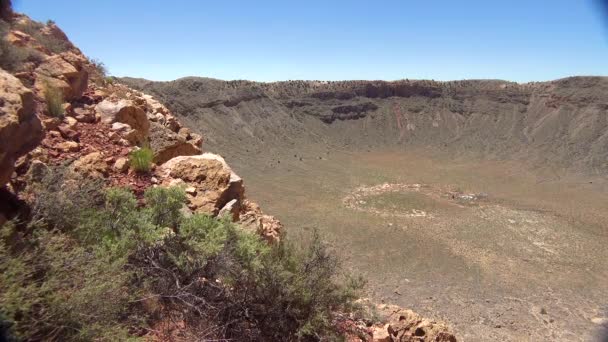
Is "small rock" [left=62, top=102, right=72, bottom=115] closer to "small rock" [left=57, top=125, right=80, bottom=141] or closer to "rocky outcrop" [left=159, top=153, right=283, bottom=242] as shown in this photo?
"small rock" [left=57, top=125, right=80, bottom=141]

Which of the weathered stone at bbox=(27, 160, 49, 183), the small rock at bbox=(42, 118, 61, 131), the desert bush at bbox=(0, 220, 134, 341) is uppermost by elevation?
the small rock at bbox=(42, 118, 61, 131)

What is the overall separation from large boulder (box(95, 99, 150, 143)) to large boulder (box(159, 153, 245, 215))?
1.24 metres

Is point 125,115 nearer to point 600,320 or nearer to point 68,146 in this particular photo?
point 68,146

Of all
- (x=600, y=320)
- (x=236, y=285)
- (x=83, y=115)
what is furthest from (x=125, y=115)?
(x=600, y=320)

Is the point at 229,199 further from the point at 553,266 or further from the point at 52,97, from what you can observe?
the point at 553,266

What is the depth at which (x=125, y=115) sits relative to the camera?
853cm

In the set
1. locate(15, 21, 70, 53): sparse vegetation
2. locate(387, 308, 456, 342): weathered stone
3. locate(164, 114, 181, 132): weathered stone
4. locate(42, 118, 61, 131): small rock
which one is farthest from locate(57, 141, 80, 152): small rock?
locate(387, 308, 456, 342): weathered stone

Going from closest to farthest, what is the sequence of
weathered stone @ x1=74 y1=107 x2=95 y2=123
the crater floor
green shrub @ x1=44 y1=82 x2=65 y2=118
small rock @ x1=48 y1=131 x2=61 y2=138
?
small rock @ x1=48 y1=131 x2=61 y2=138, green shrub @ x1=44 y1=82 x2=65 y2=118, weathered stone @ x1=74 y1=107 x2=95 y2=123, the crater floor

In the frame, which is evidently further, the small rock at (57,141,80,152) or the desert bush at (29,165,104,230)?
the small rock at (57,141,80,152)

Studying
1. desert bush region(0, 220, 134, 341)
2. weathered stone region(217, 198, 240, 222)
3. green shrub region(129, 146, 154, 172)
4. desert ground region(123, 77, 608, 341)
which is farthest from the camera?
desert ground region(123, 77, 608, 341)

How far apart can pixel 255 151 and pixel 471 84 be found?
132 ft

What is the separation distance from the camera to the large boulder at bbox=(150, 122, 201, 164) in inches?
329

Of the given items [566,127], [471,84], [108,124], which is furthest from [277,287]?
[471,84]

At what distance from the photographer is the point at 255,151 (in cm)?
5369
